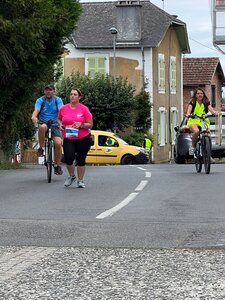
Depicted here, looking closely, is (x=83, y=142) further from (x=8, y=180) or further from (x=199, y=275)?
(x=199, y=275)

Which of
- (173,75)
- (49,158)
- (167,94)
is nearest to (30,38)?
(49,158)

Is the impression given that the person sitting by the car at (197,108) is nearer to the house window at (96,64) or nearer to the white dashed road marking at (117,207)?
the white dashed road marking at (117,207)

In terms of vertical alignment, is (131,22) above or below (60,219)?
above

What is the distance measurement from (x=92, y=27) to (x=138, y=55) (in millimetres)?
3346

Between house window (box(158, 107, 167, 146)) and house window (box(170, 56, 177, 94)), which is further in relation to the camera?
house window (box(170, 56, 177, 94))

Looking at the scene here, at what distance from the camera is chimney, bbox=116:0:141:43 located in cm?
5056

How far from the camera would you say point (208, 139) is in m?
16.9

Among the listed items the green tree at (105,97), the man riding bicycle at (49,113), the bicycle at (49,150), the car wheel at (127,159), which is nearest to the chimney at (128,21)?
the green tree at (105,97)

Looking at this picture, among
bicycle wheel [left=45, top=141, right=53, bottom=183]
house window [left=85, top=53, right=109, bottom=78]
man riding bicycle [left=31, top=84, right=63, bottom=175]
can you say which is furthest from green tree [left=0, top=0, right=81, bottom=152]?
house window [left=85, top=53, right=109, bottom=78]

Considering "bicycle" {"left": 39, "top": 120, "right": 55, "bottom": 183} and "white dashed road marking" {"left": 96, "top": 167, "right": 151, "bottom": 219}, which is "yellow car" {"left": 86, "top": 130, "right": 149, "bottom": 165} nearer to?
"bicycle" {"left": 39, "top": 120, "right": 55, "bottom": 183}

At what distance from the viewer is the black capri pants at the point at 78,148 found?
14359mm

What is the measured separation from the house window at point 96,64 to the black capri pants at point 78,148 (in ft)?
122

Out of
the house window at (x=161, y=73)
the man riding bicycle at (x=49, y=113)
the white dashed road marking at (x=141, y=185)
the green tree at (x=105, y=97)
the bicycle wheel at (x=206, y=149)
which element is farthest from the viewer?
the house window at (x=161, y=73)

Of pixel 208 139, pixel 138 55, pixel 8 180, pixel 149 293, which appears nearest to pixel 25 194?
pixel 8 180
